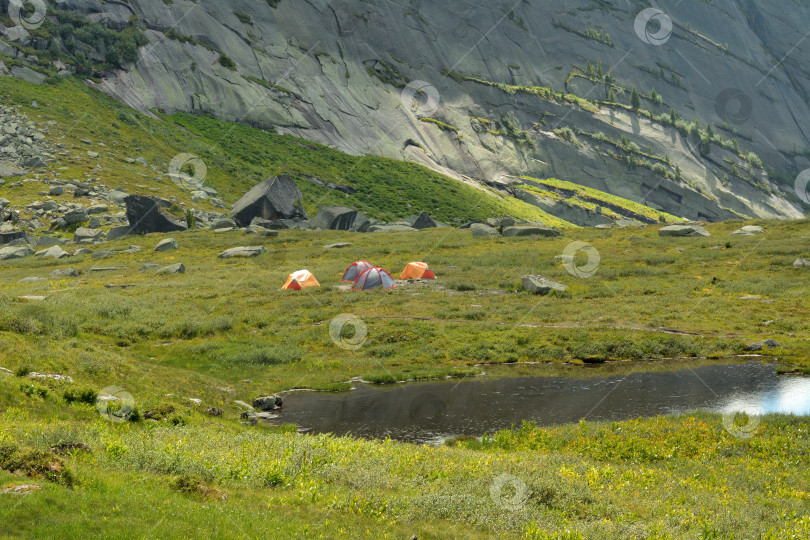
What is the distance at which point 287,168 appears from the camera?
117 m

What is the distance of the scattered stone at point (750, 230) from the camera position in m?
68.3

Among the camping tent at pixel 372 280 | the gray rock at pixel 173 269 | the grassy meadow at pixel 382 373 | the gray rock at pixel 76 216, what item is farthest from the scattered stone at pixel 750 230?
the gray rock at pixel 76 216

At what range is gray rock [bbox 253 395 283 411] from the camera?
77.0ft

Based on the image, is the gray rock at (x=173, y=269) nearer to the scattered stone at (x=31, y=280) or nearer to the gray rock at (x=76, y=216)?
→ the scattered stone at (x=31, y=280)

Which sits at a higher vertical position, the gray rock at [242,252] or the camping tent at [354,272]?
the camping tent at [354,272]

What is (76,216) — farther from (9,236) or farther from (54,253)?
(54,253)

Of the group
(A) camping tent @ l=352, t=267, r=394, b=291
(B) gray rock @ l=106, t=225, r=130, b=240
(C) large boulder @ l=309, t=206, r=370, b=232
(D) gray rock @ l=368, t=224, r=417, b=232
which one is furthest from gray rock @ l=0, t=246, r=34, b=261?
(D) gray rock @ l=368, t=224, r=417, b=232

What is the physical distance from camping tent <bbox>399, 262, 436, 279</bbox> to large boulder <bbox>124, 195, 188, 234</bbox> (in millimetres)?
40485

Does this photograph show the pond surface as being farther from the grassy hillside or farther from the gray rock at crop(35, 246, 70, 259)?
the grassy hillside

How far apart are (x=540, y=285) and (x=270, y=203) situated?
54.8m

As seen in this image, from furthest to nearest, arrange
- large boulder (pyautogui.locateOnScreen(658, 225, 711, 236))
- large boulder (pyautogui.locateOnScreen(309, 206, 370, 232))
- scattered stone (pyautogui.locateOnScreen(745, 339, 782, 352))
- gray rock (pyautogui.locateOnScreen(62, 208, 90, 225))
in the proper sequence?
large boulder (pyautogui.locateOnScreen(309, 206, 370, 232)) < gray rock (pyautogui.locateOnScreen(62, 208, 90, 225)) < large boulder (pyautogui.locateOnScreen(658, 225, 711, 236)) < scattered stone (pyautogui.locateOnScreen(745, 339, 782, 352))

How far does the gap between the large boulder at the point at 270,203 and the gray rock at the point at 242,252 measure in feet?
68.9

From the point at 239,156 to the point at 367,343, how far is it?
90.3 meters

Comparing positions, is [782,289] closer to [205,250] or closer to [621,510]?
[621,510]
